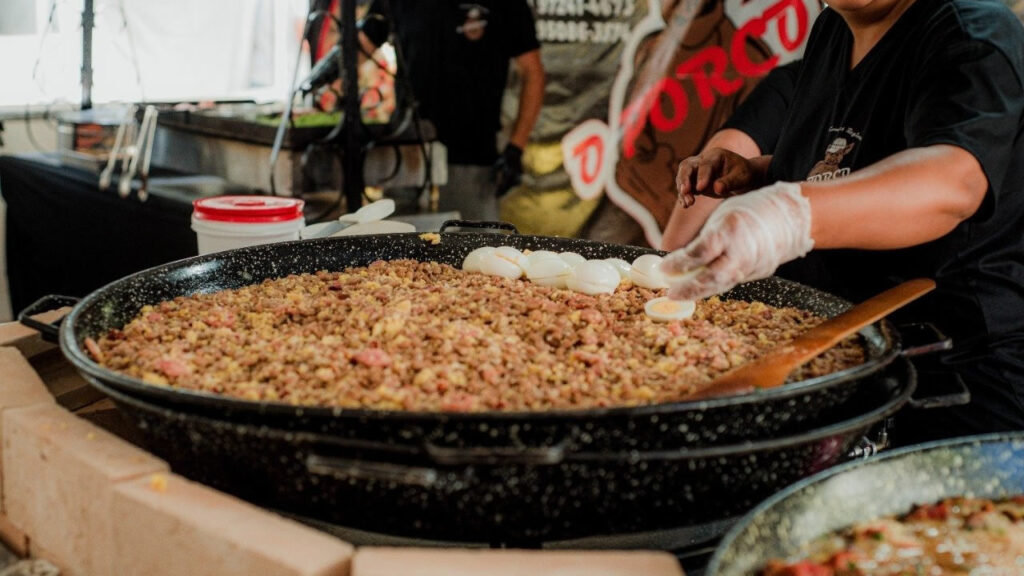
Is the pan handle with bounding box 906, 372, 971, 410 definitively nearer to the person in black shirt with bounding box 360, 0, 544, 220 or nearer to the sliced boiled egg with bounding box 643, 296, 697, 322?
the sliced boiled egg with bounding box 643, 296, 697, 322

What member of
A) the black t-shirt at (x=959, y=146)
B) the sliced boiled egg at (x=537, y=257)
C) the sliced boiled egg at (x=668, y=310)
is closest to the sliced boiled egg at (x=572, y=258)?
the sliced boiled egg at (x=537, y=257)

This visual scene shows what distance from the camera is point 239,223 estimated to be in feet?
7.07

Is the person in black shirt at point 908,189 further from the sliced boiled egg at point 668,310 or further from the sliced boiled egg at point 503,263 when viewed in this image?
the sliced boiled egg at point 503,263

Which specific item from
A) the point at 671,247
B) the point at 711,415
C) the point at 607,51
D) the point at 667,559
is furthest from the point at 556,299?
the point at 607,51

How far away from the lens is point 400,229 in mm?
2459

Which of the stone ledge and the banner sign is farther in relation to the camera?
the banner sign

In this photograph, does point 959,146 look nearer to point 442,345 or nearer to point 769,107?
point 442,345

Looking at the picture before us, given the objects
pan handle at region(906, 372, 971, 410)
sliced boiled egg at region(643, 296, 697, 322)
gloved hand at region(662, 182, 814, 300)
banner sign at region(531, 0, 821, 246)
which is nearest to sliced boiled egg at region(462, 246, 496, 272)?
sliced boiled egg at region(643, 296, 697, 322)

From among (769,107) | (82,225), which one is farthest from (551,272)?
(82,225)

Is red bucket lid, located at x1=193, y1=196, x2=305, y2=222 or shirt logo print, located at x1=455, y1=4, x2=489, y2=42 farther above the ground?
shirt logo print, located at x1=455, y1=4, x2=489, y2=42

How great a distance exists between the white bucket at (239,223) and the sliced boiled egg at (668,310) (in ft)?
3.45

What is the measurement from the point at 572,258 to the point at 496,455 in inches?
43.9

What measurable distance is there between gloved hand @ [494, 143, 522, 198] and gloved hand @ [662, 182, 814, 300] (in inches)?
177

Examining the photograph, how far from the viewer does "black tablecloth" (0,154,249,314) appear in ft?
14.7
